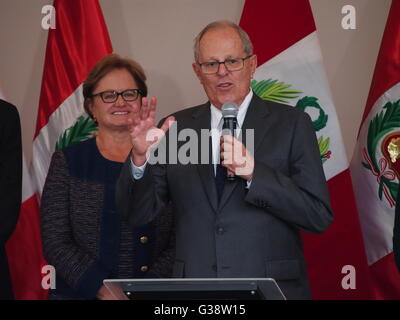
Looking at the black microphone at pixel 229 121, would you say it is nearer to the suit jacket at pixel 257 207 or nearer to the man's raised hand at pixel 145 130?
the suit jacket at pixel 257 207

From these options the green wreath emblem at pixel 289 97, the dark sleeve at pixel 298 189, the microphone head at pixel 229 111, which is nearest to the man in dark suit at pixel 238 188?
the dark sleeve at pixel 298 189

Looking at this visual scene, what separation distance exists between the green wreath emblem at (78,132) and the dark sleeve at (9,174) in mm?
1017

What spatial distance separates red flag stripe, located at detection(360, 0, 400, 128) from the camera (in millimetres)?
4258

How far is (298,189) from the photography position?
283cm

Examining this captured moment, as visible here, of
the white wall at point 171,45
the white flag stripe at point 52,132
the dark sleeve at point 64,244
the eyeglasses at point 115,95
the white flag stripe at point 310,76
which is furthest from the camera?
the white wall at point 171,45

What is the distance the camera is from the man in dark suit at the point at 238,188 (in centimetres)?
283

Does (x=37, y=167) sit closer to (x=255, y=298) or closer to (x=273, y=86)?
(x=273, y=86)

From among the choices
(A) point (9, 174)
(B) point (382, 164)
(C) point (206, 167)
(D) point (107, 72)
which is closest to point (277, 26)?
(B) point (382, 164)

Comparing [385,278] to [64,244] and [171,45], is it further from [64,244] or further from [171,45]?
[171,45]

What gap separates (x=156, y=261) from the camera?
139 inches

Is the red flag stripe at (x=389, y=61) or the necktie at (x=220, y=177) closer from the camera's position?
the necktie at (x=220, y=177)

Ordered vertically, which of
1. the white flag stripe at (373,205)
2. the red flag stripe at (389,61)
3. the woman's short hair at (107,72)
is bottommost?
the white flag stripe at (373,205)

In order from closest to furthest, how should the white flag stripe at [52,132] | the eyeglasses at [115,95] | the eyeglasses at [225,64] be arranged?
the eyeglasses at [225,64]
the eyeglasses at [115,95]
the white flag stripe at [52,132]

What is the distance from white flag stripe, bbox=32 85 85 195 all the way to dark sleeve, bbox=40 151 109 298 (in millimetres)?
860
